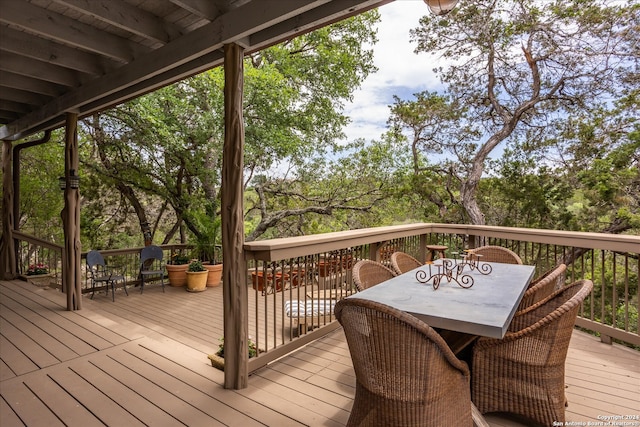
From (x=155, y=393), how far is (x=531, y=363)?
2.50 metres

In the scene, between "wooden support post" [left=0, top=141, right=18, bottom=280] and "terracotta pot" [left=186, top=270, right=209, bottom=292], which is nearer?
"terracotta pot" [left=186, top=270, right=209, bottom=292]

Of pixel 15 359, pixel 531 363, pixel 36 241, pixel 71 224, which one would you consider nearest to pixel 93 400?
pixel 15 359

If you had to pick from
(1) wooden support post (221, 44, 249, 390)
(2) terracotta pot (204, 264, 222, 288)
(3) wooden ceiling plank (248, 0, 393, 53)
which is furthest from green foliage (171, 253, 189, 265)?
(3) wooden ceiling plank (248, 0, 393, 53)

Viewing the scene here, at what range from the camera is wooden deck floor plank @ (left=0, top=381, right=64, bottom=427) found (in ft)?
7.18

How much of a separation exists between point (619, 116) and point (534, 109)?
1702mm

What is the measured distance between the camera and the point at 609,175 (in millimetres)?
7164

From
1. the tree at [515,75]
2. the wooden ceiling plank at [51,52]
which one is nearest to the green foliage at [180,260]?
the wooden ceiling plank at [51,52]

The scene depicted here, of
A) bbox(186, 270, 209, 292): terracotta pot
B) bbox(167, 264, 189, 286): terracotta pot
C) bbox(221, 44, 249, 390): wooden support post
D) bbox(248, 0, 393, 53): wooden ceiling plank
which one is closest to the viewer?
bbox(248, 0, 393, 53): wooden ceiling plank

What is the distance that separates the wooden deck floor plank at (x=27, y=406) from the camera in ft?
7.18

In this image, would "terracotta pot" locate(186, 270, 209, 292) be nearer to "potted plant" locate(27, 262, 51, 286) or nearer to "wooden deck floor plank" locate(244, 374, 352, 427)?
"potted plant" locate(27, 262, 51, 286)

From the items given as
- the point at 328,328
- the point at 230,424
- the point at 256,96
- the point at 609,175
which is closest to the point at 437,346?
the point at 230,424

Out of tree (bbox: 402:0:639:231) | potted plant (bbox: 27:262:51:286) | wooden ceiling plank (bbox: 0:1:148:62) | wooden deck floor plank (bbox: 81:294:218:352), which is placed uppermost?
tree (bbox: 402:0:639:231)

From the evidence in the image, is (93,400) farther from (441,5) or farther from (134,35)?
(441,5)

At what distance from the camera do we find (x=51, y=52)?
318 centimetres
